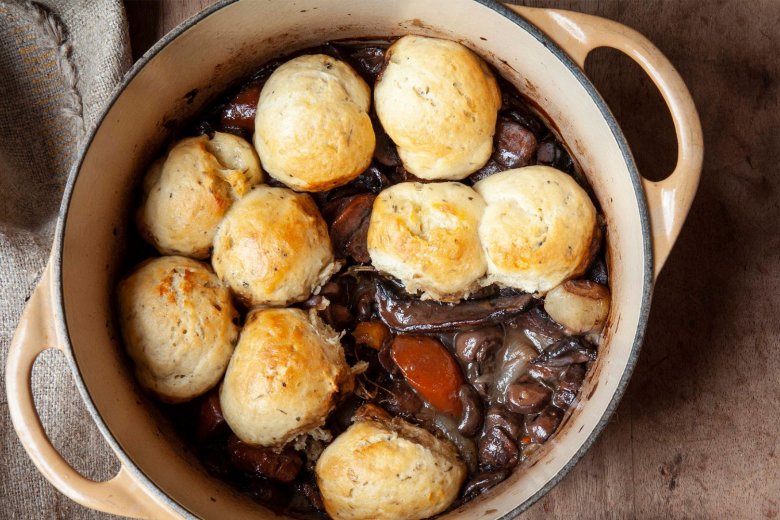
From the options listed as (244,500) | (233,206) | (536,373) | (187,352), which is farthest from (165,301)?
(536,373)

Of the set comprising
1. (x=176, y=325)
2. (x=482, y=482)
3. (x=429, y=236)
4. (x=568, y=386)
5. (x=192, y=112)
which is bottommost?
(x=482, y=482)

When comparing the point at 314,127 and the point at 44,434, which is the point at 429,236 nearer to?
the point at 314,127

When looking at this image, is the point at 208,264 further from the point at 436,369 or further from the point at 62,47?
the point at 62,47

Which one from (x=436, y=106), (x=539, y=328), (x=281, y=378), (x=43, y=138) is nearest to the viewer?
(x=281, y=378)

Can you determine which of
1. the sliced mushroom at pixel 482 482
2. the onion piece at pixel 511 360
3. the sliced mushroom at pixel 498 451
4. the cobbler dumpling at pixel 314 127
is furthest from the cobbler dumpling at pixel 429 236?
the sliced mushroom at pixel 482 482

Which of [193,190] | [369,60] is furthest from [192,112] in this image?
[369,60]

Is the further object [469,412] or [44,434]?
[469,412]

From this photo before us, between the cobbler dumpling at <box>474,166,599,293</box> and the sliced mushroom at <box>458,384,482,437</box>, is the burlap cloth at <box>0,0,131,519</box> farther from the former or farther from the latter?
the cobbler dumpling at <box>474,166,599,293</box>
